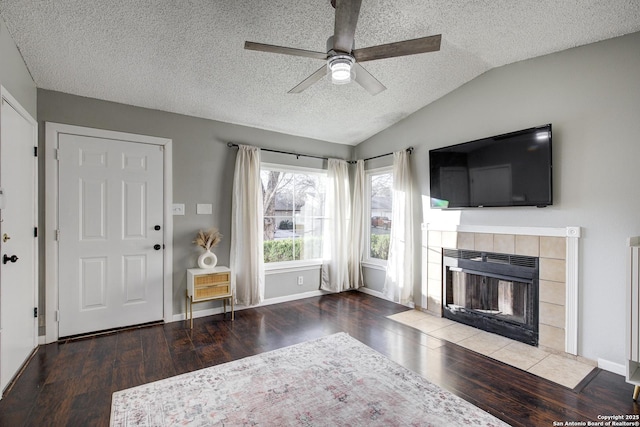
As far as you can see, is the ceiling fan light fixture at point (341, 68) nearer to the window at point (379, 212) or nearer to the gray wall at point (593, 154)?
the gray wall at point (593, 154)

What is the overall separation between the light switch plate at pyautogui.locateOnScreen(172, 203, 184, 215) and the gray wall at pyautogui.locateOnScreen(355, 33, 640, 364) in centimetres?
364

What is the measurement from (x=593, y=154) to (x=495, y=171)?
30.4 inches

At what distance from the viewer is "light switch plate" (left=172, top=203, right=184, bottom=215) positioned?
364 centimetres

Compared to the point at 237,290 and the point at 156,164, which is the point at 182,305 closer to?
the point at 237,290

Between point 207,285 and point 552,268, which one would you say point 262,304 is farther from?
point 552,268

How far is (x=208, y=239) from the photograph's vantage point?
3.66m

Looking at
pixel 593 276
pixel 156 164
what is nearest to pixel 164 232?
pixel 156 164

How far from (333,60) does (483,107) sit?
2256 mm

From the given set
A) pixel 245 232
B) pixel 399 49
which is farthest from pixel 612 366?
pixel 245 232

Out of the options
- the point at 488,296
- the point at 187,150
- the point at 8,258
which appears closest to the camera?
the point at 8,258

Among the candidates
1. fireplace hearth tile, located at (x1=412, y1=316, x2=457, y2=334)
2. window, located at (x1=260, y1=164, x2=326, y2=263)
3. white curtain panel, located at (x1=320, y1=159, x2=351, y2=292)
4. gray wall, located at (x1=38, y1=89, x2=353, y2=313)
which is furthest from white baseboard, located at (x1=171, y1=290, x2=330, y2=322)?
fireplace hearth tile, located at (x1=412, y1=316, x2=457, y2=334)

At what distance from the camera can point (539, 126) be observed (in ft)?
9.61

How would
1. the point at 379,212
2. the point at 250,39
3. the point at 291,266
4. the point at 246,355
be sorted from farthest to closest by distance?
the point at 379,212
the point at 291,266
the point at 246,355
the point at 250,39

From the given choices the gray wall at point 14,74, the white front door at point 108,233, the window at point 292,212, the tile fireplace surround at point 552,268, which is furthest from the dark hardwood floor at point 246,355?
the gray wall at point 14,74
